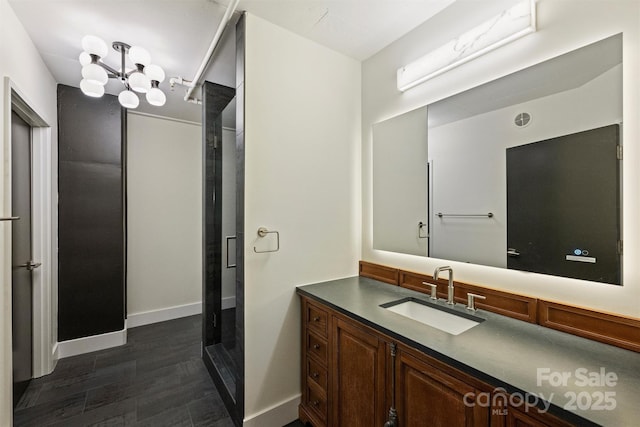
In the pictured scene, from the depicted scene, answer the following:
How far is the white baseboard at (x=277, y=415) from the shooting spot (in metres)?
1.75

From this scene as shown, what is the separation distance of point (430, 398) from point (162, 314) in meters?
3.62

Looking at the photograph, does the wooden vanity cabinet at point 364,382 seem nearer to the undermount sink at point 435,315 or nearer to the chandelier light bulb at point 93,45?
the undermount sink at point 435,315

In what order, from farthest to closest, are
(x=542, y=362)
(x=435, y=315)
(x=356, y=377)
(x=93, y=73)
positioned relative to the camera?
1. (x=93, y=73)
2. (x=435, y=315)
3. (x=356, y=377)
4. (x=542, y=362)

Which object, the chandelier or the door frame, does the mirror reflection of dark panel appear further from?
the door frame

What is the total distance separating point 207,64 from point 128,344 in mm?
3002

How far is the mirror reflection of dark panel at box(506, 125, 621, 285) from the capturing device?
3.73 ft

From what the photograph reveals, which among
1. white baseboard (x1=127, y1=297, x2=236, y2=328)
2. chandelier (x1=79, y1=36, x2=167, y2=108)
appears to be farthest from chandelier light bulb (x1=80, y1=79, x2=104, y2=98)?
white baseboard (x1=127, y1=297, x2=236, y2=328)

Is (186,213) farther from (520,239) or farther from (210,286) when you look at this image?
(520,239)

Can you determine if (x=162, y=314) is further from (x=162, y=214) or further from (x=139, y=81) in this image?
(x=139, y=81)

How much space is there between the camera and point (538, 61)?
52.0 inches

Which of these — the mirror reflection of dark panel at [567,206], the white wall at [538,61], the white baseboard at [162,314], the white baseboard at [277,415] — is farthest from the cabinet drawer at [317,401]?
the white baseboard at [162,314]

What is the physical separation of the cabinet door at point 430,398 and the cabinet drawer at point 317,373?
591 millimetres

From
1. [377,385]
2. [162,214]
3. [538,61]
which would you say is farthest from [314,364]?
[162,214]

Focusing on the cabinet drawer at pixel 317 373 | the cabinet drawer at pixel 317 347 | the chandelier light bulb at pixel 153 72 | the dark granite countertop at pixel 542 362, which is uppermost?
the chandelier light bulb at pixel 153 72
